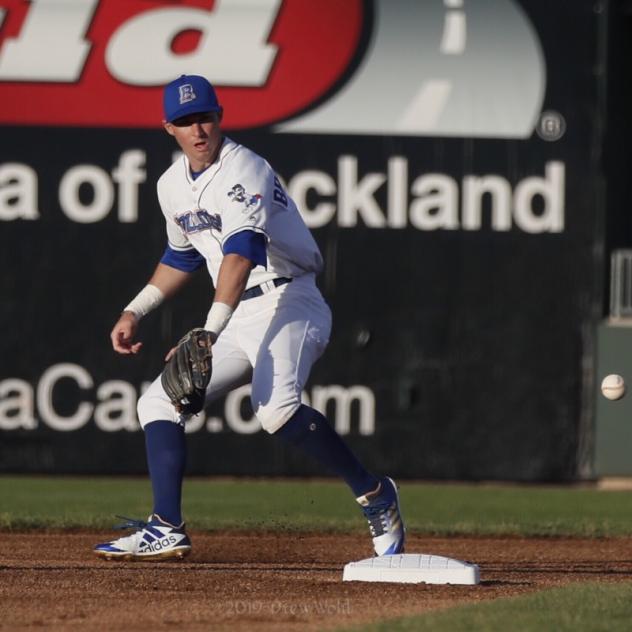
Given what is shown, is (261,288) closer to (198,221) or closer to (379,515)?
(198,221)

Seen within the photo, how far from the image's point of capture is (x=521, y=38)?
11938 millimetres

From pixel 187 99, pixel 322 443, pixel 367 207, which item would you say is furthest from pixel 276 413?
pixel 367 207

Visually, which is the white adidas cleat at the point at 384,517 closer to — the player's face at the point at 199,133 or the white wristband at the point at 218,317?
the white wristband at the point at 218,317

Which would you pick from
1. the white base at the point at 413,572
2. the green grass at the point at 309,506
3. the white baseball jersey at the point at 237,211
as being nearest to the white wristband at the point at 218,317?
the white baseball jersey at the point at 237,211

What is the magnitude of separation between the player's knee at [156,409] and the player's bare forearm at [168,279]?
449 millimetres

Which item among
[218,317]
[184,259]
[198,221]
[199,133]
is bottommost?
[218,317]

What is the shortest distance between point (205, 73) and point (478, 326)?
2926 mm

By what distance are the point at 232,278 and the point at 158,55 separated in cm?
689

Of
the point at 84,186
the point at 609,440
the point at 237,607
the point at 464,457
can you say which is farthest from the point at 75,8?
the point at 237,607

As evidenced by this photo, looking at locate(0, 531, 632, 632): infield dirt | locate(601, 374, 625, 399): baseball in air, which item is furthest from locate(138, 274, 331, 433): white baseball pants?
locate(601, 374, 625, 399): baseball in air

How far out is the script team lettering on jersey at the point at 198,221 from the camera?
5508 mm

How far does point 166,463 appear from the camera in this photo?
5691 millimetres

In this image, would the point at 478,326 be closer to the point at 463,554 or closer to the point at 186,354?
the point at 463,554

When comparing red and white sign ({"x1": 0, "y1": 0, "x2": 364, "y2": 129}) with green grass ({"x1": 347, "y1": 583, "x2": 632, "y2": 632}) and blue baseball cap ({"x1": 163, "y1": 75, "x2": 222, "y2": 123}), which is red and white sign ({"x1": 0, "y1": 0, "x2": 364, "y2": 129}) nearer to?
blue baseball cap ({"x1": 163, "y1": 75, "x2": 222, "y2": 123})
